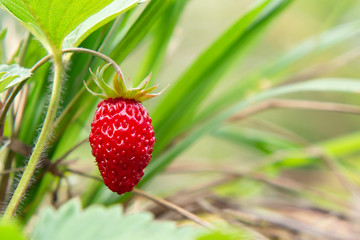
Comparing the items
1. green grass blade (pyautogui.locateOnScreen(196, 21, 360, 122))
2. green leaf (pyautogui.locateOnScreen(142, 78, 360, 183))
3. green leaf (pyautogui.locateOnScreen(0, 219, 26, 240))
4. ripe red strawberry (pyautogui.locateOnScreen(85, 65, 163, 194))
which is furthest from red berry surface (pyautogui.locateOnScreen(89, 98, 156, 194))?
green grass blade (pyautogui.locateOnScreen(196, 21, 360, 122))

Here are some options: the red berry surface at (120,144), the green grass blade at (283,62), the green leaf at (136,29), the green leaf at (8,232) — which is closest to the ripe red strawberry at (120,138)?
the red berry surface at (120,144)

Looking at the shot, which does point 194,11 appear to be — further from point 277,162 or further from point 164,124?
point 164,124

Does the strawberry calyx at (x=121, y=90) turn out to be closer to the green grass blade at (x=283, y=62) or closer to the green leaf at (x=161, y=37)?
the green leaf at (x=161, y=37)

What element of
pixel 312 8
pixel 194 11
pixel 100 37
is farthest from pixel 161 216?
pixel 194 11

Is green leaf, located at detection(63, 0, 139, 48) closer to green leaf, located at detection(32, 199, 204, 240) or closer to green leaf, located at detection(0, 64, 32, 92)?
green leaf, located at detection(0, 64, 32, 92)

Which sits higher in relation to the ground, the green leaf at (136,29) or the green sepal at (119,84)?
the green leaf at (136,29)

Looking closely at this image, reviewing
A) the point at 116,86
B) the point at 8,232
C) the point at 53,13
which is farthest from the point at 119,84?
the point at 8,232
